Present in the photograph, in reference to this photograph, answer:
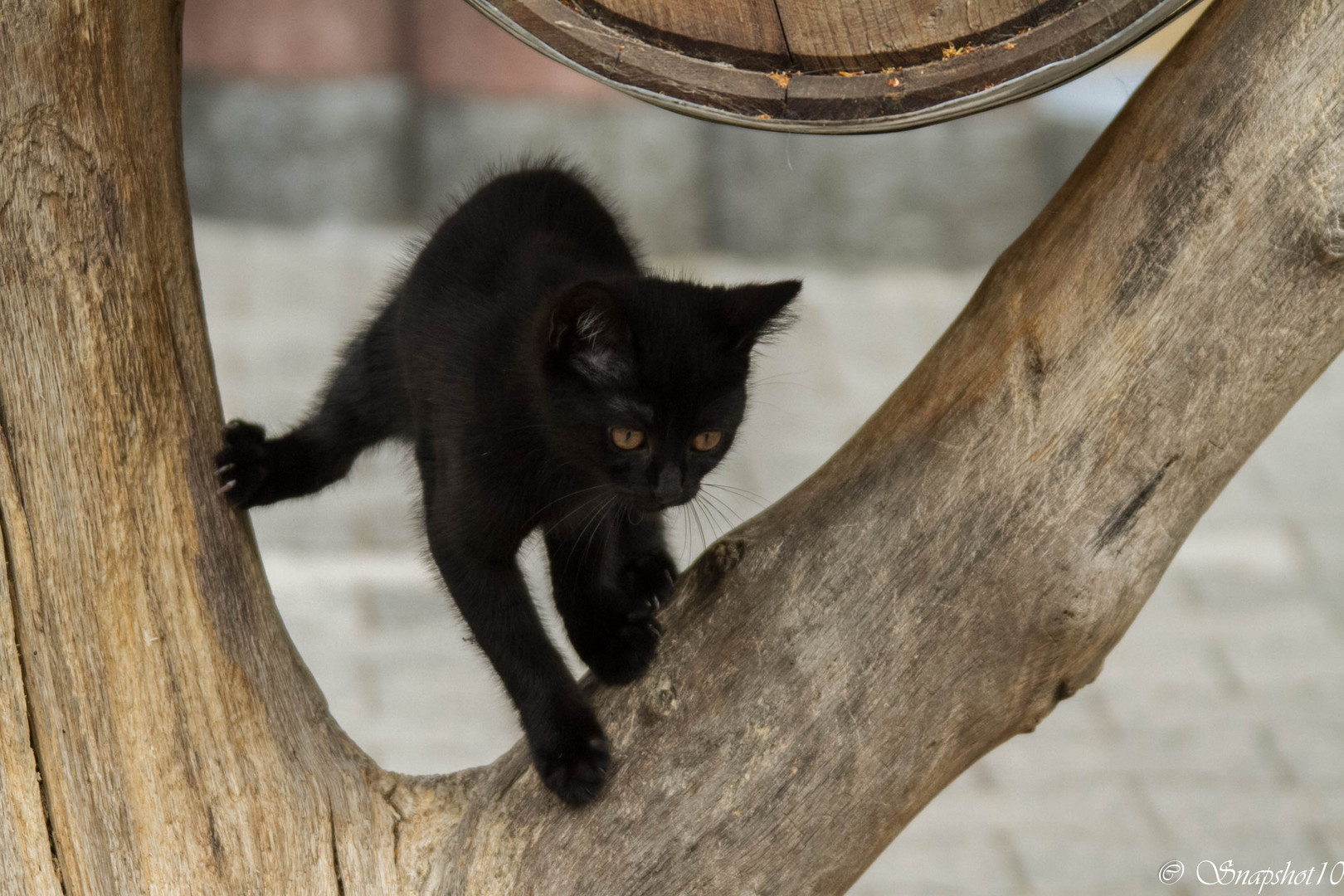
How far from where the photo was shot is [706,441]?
169 centimetres

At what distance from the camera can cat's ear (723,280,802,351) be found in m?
1.63

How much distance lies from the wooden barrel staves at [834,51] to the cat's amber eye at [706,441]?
1.60ft

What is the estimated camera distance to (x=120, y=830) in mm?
1486

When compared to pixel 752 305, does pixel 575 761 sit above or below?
below

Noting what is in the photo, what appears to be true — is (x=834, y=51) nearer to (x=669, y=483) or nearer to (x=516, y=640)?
(x=669, y=483)

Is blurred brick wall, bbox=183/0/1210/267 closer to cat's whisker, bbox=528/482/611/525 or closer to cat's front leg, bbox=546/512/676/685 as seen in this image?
cat's front leg, bbox=546/512/676/685

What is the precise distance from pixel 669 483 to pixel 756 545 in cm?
14

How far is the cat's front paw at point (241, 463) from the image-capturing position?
1663 mm

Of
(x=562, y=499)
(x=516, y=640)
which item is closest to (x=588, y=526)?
(x=562, y=499)

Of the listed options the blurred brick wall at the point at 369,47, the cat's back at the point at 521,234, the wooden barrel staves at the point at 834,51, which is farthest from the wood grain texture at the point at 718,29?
the blurred brick wall at the point at 369,47

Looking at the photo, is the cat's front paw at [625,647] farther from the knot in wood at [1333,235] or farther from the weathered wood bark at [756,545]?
the knot in wood at [1333,235]

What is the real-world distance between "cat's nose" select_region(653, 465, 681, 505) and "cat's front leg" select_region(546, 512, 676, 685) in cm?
17

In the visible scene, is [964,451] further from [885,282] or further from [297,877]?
[885,282]

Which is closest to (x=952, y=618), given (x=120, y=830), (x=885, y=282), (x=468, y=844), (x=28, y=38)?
(x=468, y=844)
